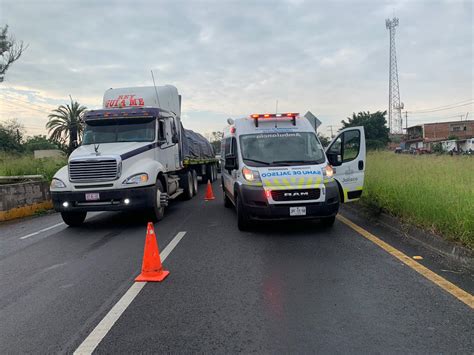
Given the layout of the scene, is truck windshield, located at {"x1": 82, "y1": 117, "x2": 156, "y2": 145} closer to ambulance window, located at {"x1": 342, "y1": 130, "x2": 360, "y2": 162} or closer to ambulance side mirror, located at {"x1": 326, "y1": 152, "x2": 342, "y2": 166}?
ambulance side mirror, located at {"x1": 326, "y1": 152, "x2": 342, "y2": 166}

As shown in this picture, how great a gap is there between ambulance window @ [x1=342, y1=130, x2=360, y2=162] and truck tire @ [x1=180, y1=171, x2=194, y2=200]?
6.85m

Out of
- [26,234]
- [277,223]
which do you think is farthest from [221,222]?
[26,234]

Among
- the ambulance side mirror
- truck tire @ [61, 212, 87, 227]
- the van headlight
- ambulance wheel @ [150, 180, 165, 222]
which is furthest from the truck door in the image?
truck tire @ [61, 212, 87, 227]

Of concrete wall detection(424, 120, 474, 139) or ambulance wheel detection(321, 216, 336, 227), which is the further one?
concrete wall detection(424, 120, 474, 139)

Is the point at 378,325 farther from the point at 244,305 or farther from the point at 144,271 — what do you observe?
the point at 144,271

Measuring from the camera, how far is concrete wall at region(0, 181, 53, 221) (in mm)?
11369

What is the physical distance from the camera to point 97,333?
358 centimetres

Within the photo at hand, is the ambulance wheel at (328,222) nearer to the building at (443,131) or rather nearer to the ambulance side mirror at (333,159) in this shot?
the ambulance side mirror at (333,159)

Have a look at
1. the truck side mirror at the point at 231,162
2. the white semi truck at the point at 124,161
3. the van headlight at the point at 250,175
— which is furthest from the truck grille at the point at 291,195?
the white semi truck at the point at 124,161

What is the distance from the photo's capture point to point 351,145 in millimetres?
8461

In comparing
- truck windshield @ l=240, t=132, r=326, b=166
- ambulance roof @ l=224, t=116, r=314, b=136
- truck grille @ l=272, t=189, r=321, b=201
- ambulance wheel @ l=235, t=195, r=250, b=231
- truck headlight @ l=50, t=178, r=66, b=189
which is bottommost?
ambulance wheel @ l=235, t=195, r=250, b=231

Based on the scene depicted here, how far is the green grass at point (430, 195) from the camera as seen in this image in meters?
5.81

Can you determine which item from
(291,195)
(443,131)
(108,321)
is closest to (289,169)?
(291,195)

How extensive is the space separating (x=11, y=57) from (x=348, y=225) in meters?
28.6
